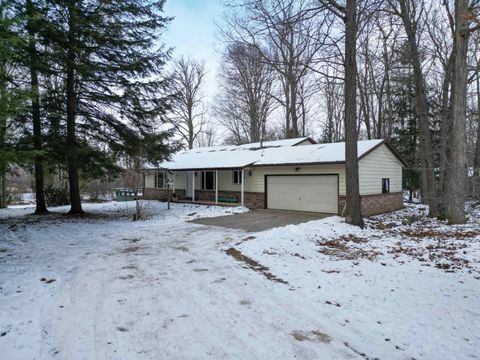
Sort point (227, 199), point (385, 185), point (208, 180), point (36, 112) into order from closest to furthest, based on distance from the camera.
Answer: point (36, 112) < point (385, 185) < point (227, 199) < point (208, 180)

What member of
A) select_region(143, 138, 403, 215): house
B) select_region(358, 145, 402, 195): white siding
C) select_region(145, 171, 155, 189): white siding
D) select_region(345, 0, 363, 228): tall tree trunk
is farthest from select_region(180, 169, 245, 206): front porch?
select_region(345, 0, 363, 228): tall tree trunk

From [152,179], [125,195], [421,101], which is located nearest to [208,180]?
[152,179]

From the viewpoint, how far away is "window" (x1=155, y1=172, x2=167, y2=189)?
22.8m

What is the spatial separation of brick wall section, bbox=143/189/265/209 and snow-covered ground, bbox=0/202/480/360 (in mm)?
8242

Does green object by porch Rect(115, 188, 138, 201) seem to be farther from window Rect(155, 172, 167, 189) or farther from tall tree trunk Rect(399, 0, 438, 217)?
tall tree trunk Rect(399, 0, 438, 217)

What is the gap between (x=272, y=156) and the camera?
1786cm

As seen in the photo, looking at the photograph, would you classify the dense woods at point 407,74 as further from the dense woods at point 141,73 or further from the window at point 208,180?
the window at point 208,180

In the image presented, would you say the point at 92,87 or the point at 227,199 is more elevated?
the point at 92,87

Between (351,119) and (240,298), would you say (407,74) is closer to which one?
(351,119)

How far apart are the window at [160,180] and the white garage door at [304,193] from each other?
350 inches

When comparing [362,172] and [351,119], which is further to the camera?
[362,172]

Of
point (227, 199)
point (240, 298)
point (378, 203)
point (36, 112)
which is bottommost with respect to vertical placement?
point (240, 298)

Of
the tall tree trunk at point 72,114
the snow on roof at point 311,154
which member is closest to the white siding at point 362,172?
the snow on roof at point 311,154

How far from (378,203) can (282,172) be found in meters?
4.94
